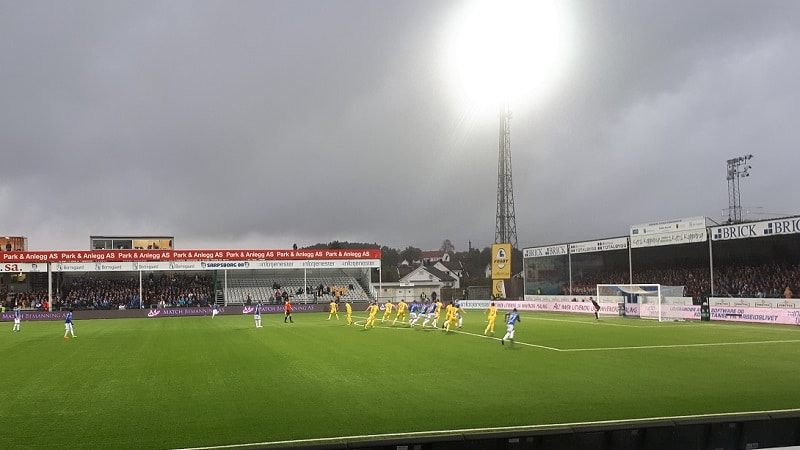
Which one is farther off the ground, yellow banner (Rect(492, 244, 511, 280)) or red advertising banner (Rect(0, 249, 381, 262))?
red advertising banner (Rect(0, 249, 381, 262))

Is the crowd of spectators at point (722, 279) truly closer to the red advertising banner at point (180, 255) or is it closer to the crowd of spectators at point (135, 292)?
the red advertising banner at point (180, 255)

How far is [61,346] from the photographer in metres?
27.4

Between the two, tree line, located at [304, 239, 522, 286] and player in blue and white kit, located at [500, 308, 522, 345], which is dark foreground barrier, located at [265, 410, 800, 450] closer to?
player in blue and white kit, located at [500, 308, 522, 345]

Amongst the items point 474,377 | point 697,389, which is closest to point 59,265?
point 474,377

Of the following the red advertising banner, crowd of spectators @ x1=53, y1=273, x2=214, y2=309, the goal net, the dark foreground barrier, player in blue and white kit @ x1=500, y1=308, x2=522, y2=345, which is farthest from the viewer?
crowd of spectators @ x1=53, y1=273, x2=214, y2=309

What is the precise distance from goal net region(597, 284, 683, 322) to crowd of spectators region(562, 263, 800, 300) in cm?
249

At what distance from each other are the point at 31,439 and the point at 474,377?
1003cm

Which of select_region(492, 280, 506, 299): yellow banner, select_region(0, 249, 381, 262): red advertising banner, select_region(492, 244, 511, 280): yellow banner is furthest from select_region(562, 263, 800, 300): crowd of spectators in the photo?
select_region(0, 249, 381, 262): red advertising banner

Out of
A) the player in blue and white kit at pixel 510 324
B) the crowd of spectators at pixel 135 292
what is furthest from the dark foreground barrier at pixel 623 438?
the crowd of spectators at pixel 135 292

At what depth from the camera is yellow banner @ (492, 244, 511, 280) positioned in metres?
65.6

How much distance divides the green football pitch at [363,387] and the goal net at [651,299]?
15.1 m

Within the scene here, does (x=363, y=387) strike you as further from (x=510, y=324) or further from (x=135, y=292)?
(x=135, y=292)

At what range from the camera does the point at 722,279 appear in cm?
5391

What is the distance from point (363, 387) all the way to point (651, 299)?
33696mm
